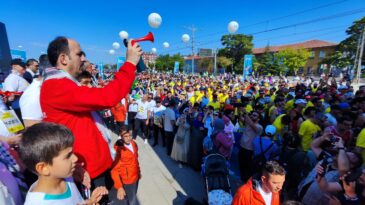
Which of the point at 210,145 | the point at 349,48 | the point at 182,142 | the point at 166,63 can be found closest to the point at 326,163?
the point at 210,145

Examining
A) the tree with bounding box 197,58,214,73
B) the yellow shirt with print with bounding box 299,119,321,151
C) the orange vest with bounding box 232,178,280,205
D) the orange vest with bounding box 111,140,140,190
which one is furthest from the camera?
the tree with bounding box 197,58,214,73

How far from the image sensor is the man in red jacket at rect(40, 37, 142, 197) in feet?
4.18

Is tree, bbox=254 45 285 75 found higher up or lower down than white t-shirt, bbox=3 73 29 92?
higher up

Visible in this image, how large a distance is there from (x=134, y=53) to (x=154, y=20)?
193 inches

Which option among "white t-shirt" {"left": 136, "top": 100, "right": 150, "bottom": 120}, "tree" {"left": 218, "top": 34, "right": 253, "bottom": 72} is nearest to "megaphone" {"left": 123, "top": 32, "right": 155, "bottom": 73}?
"white t-shirt" {"left": 136, "top": 100, "right": 150, "bottom": 120}

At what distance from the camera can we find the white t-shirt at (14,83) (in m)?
3.90

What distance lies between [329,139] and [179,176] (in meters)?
3.27

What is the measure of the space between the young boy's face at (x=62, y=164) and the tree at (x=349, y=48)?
45.4 meters

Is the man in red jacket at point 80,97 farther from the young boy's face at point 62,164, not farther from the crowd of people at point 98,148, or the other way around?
the young boy's face at point 62,164

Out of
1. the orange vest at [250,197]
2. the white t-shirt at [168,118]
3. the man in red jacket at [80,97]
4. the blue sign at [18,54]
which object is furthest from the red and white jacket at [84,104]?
the blue sign at [18,54]

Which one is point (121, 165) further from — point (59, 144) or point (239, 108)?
point (239, 108)

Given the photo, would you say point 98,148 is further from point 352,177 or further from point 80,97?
point 352,177

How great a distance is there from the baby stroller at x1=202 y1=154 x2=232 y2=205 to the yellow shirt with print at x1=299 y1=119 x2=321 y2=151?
1771 millimetres

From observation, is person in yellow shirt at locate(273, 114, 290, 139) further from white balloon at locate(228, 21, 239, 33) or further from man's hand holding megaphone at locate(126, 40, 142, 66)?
white balloon at locate(228, 21, 239, 33)
